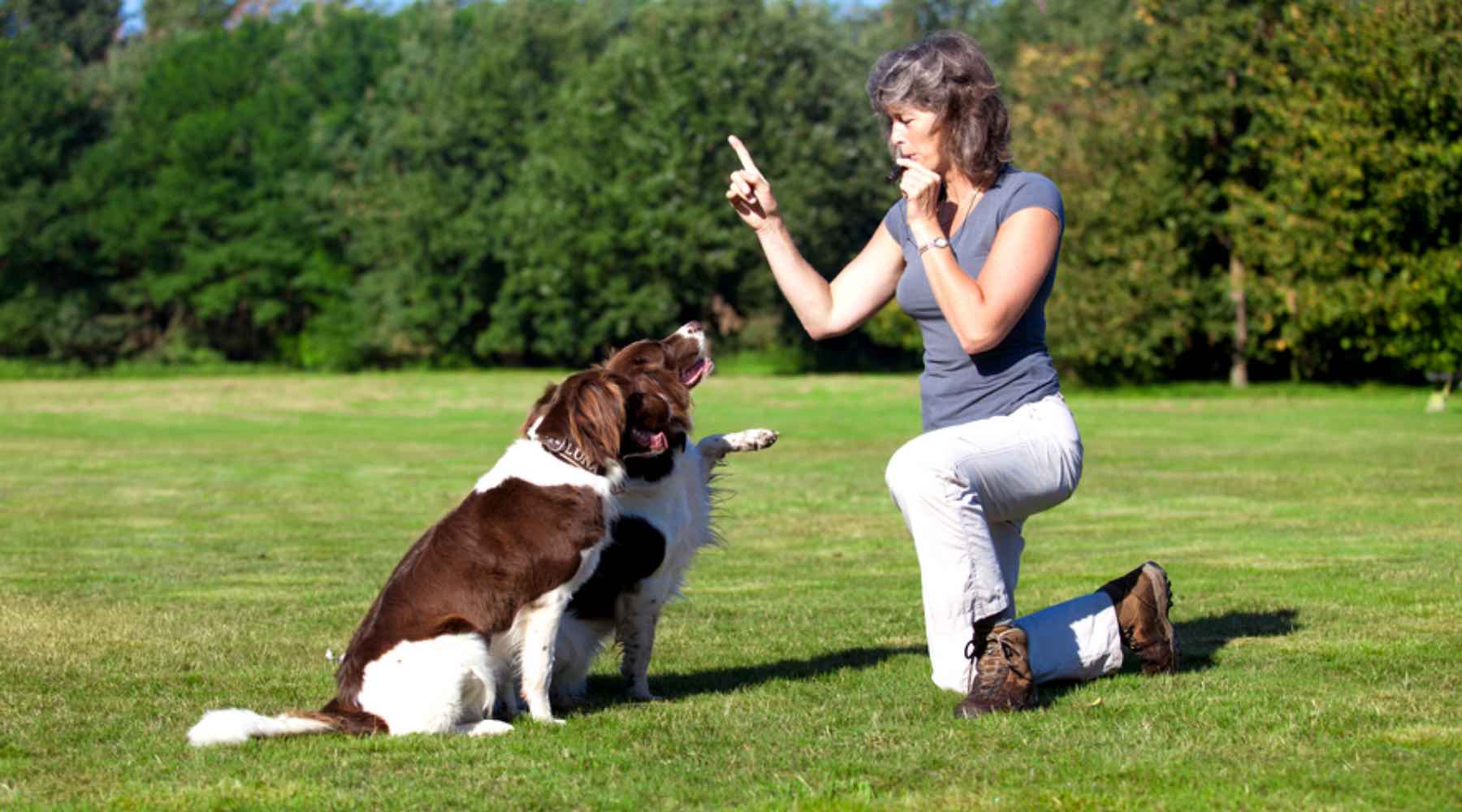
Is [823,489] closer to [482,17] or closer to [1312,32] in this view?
[1312,32]

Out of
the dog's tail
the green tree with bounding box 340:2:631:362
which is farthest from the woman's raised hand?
the green tree with bounding box 340:2:631:362

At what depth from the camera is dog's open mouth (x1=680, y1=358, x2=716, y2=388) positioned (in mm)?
6461

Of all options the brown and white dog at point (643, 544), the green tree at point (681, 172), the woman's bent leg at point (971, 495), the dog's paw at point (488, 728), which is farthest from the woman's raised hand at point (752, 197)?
the green tree at point (681, 172)

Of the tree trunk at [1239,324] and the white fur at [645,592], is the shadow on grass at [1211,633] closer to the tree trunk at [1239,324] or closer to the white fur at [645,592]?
the white fur at [645,592]

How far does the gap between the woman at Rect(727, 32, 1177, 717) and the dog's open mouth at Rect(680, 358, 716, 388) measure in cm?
84

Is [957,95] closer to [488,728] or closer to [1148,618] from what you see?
[1148,618]

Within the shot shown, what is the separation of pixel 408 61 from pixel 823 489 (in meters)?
53.6

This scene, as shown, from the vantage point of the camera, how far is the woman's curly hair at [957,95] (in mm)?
Answer: 6059

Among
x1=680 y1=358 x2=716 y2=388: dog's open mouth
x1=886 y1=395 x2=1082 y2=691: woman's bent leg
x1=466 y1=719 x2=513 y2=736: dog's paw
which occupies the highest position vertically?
x1=680 y1=358 x2=716 y2=388: dog's open mouth

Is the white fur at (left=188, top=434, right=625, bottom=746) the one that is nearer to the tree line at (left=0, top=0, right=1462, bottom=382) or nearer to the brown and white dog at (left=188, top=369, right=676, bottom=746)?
the brown and white dog at (left=188, top=369, right=676, bottom=746)

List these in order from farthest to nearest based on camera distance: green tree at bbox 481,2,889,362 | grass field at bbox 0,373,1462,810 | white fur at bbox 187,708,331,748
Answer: green tree at bbox 481,2,889,362, white fur at bbox 187,708,331,748, grass field at bbox 0,373,1462,810

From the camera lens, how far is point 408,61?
67.1 meters

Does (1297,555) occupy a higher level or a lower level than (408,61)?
lower

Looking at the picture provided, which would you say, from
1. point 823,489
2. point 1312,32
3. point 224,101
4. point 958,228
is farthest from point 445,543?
point 224,101
